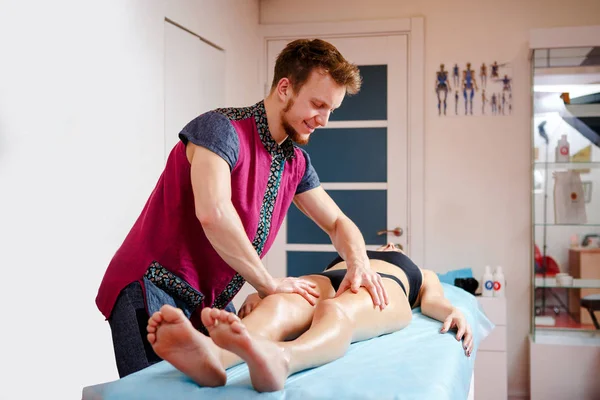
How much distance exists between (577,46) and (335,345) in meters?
2.77

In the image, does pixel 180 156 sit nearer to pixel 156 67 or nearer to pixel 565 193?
pixel 156 67

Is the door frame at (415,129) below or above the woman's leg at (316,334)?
above

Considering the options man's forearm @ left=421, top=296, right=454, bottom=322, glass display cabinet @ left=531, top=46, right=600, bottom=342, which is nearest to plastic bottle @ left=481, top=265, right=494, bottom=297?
glass display cabinet @ left=531, top=46, right=600, bottom=342

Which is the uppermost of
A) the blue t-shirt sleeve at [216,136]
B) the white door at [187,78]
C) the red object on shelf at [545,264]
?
the white door at [187,78]

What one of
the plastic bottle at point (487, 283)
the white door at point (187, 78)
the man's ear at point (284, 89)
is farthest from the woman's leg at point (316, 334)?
the plastic bottle at point (487, 283)

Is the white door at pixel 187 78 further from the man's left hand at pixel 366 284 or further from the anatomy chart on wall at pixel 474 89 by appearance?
the man's left hand at pixel 366 284

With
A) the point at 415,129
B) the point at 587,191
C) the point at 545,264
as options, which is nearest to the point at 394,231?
the point at 415,129

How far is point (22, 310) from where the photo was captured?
6.90ft

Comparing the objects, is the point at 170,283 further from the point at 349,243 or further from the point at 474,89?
the point at 474,89

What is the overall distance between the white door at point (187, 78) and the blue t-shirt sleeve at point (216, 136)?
137cm

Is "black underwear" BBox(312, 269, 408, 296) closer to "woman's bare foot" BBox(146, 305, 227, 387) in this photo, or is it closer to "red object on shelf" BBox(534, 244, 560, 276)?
"woman's bare foot" BBox(146, 305, 227, 387)

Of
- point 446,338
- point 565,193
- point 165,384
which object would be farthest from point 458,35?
point 165,384

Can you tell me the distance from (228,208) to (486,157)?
2.72 metres

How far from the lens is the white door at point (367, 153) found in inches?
160
